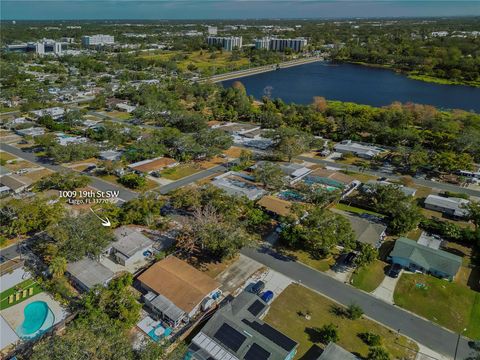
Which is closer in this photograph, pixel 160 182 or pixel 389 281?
pixel 389 281

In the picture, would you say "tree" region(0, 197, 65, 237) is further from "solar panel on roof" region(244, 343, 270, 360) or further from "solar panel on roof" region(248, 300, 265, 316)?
"solar panel on roof" region(244, 343, 270, 360)

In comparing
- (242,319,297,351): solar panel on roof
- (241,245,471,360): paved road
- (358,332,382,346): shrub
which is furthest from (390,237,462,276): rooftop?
(242,319,297,351): solar panel on roof

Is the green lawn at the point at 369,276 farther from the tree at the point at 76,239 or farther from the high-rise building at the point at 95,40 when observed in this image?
the high-rise building at the point at 95,40

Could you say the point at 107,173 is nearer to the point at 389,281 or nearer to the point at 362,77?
the point at 389,281

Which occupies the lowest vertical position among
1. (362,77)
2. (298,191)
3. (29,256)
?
(29,256)

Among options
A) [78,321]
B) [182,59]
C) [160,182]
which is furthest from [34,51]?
[78,321]

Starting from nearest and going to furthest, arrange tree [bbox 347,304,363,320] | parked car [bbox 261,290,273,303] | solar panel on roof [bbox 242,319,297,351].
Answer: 1. solar panel on roof [bbox 242,319,297,351]
2. tree [bbox 347,304,363,320]
3. parked car [bbox 261,290,273,303]
